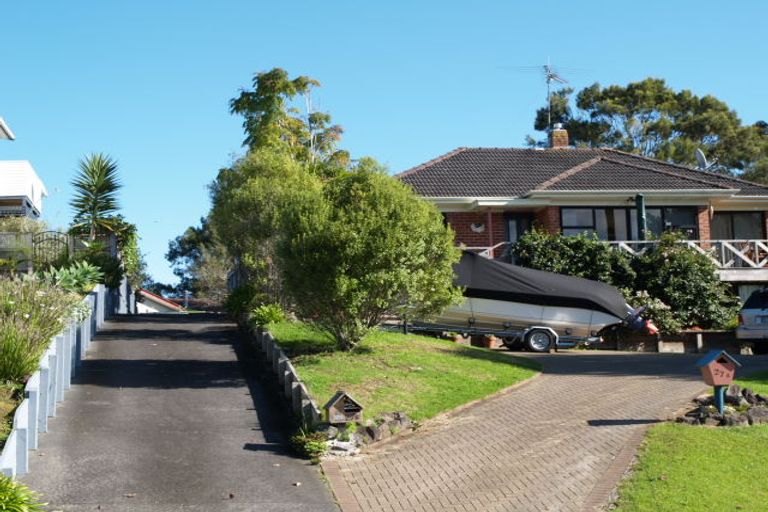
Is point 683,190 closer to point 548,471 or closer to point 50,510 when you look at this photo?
point 548,471

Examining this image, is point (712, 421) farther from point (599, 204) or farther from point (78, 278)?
point (599, 204)

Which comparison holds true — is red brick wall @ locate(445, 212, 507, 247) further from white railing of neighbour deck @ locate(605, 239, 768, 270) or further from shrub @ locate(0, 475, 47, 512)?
shrub @ locate(0, 475, 47, 512)

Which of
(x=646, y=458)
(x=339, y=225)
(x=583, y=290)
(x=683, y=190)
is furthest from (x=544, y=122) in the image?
(x=646, y=458)

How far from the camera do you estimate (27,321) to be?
14.9m

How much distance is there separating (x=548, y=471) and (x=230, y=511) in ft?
12.6

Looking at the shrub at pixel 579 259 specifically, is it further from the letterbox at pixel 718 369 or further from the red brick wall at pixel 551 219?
the letterbox at pixel 718 369

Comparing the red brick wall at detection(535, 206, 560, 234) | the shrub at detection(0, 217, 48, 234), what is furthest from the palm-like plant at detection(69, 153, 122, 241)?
the red brick wall at detection(535, 206, 560, 234)

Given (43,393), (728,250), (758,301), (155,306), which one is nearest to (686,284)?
(758,301)

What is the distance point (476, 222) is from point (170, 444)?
1935cm

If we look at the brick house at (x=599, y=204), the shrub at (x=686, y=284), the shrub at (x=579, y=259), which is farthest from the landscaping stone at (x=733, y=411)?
the brick house at (x=599, y=204)

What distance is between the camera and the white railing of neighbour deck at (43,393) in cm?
1060

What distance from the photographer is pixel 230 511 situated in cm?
996

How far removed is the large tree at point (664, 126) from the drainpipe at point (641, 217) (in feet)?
73.8

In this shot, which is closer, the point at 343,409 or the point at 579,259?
the point at 343,409
